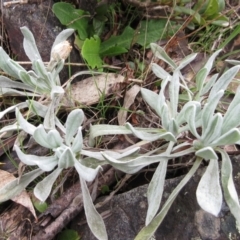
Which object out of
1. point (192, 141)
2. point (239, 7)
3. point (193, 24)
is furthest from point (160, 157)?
point (239, 7)

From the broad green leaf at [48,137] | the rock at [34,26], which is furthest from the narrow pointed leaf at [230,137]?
the rock at [34,26]

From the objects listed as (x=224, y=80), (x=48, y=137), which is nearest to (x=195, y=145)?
(x=224, y=80)

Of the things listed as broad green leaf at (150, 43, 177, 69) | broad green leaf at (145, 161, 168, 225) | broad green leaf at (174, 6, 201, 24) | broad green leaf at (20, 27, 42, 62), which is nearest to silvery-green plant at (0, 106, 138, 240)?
broad green leaf at (145, 161, 168, 225)

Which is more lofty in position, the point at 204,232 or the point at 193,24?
the point at 193,24

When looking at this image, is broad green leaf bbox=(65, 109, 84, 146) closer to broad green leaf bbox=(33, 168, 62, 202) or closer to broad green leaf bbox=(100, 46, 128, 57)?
broad green leaf bbox=(33, 168, 62, 202)

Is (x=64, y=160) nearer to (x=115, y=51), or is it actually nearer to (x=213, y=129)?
(x=213, y=129)

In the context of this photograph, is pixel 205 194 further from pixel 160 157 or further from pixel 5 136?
pixel 5 136

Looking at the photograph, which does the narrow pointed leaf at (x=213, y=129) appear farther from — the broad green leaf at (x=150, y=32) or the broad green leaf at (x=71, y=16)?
the broad green leaf at (x=71, y=16)
